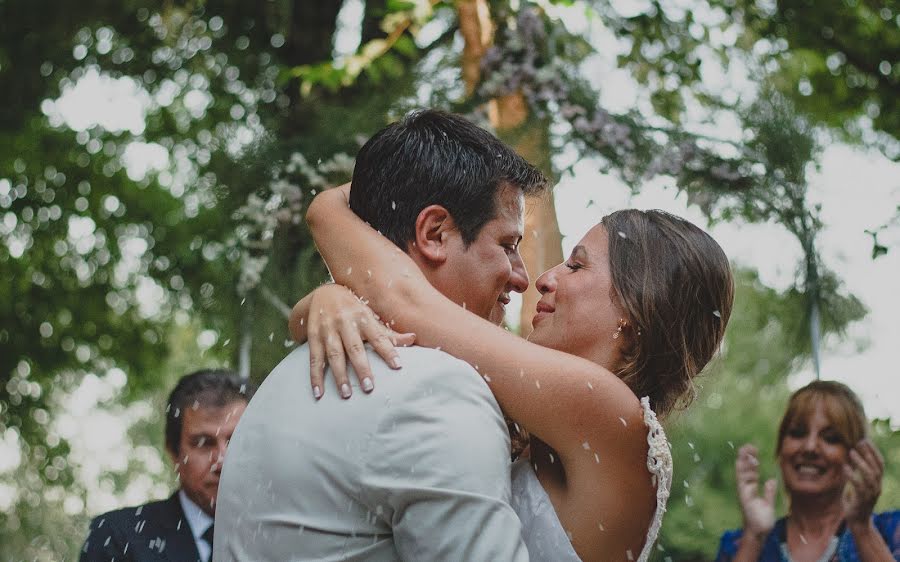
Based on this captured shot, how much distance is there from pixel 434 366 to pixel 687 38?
235 inches

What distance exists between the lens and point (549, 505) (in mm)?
2703

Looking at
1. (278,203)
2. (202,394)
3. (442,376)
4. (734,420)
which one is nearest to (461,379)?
(442,376)

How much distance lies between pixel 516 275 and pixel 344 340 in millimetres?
588

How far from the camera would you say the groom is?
214 centimetres

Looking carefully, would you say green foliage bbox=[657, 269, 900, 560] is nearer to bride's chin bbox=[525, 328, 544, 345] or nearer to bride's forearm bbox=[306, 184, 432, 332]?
bride's chin bbox=[525, 328, 544, 345]

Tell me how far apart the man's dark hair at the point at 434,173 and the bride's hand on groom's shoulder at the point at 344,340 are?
221 mm

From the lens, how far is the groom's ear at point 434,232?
269 centimetres

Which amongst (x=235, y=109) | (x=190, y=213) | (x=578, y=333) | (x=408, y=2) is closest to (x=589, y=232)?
(x=578, y=333)

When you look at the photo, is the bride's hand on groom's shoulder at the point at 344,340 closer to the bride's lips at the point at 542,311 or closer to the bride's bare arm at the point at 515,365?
the bride's bare arm at the point at 515,365

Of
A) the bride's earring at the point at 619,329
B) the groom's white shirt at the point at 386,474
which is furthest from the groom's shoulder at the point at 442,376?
the bride's earring at the point at 619,329

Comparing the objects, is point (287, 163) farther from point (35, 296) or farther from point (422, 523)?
point (35, 296)

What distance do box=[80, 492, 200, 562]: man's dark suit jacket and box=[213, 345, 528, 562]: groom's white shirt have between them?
256 centimetres

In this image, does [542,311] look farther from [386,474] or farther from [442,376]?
[386,474]

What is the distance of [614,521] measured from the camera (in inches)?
106
